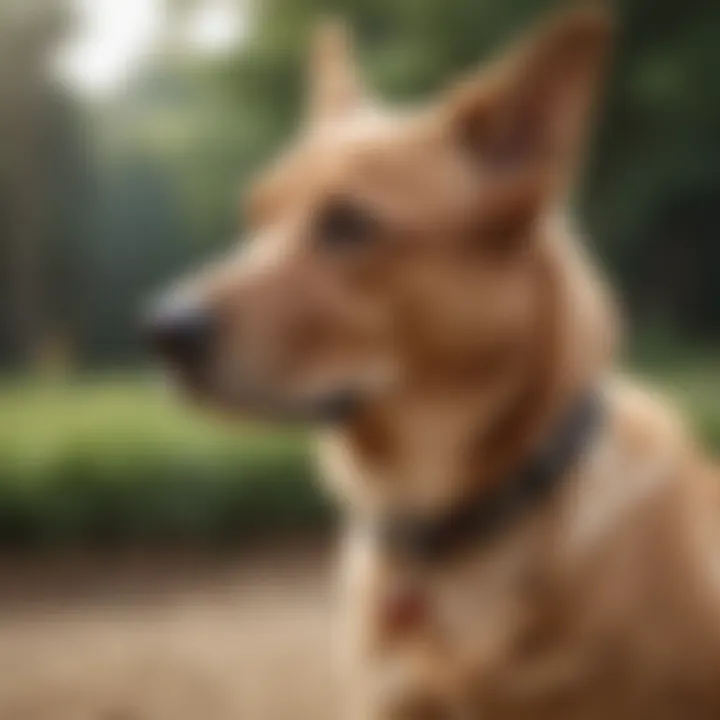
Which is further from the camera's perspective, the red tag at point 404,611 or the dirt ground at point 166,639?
the dirt ground at point 166,639

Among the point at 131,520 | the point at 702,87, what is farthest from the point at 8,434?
the point at 702,87

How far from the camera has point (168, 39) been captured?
1.51m

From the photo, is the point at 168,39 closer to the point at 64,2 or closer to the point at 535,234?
the point at 64,2

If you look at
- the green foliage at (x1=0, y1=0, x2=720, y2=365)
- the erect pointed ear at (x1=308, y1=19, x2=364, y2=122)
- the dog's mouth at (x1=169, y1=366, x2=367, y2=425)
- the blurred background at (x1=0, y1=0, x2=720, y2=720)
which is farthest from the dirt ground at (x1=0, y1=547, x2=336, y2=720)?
the erect pointed ear at (x1=308, y1=19, x2=364, y2=122)

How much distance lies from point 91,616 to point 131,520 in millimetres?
107

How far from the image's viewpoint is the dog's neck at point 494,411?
119 cm

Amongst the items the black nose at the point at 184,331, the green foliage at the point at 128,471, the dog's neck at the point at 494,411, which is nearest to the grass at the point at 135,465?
the green foliage at the point at 128,471

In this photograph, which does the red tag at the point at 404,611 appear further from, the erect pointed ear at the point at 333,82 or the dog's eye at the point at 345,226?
the erect pointed ear at the point at 333,82

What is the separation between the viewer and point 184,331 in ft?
3.75

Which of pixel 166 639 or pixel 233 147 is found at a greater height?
pixel 233 147

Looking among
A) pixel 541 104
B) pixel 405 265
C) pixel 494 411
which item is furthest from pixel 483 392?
pixel 541 104

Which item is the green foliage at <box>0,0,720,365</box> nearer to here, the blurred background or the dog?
the blurred background

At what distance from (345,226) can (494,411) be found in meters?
0.19

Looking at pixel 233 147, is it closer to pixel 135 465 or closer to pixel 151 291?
pixel 151 291
